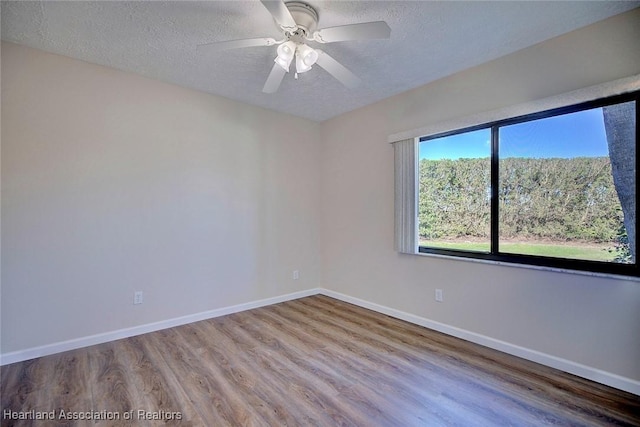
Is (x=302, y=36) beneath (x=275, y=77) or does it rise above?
above

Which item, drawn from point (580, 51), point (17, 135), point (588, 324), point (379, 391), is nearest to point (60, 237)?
point (17, 135)

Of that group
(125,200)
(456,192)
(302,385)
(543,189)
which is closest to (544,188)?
(543,189)

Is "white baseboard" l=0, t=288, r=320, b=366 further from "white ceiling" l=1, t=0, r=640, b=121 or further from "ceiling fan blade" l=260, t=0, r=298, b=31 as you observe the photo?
"ceiling fan blade" l=260, t=0, r=298, b=31

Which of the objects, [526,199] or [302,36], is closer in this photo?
[302,36]

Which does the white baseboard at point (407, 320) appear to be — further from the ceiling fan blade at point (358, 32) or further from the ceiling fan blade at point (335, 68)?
the ceiling fan blade at point (358, 32)

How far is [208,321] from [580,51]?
A: 4.09 meters

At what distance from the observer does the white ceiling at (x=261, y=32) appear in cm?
191

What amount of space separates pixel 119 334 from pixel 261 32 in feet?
9.70

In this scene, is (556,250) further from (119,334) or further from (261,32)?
(119,334)

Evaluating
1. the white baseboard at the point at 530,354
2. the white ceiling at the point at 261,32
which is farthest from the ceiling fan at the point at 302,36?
the white baseboard at the point at 530,354

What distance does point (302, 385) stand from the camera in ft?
6.71

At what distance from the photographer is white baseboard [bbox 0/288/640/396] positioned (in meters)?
2.03

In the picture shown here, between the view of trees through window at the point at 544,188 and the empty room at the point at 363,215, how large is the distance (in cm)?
2

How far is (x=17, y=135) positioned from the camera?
2.32 metres
